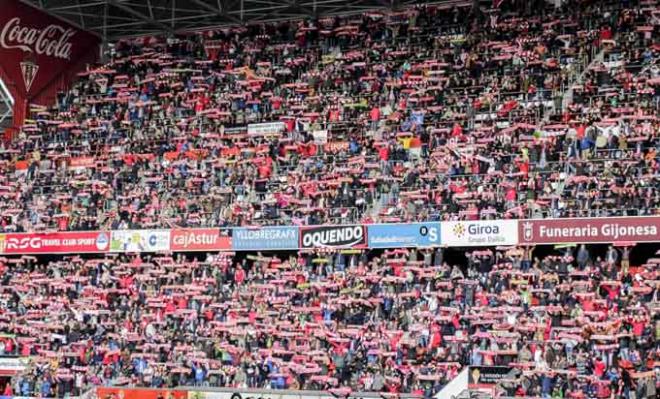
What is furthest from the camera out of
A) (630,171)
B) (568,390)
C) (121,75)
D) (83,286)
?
(121,75)

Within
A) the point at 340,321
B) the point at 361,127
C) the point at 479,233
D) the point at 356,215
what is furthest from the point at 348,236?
the point at 361,127

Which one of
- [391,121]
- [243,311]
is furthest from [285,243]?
[391,121]

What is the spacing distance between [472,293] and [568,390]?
5.23 m

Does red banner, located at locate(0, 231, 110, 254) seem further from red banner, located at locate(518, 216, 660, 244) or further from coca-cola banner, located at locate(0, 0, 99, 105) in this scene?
red banner, located at locate(518, 216, 660, 244)

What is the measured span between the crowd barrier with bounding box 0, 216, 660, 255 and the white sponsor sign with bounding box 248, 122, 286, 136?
5297 mm

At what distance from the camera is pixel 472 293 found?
33656mm

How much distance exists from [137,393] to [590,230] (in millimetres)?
14035

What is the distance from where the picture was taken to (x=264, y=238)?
39.1 meters

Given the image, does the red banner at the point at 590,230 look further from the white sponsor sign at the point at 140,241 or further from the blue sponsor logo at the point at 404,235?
the white sponsor sign at the point at 140,241

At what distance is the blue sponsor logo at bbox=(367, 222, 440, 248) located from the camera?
3638cm

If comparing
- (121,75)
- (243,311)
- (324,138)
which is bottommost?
(243,311)

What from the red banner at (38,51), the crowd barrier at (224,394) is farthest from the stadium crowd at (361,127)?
the crowd barrier at (224,394)

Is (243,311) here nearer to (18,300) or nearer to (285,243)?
(285,243)

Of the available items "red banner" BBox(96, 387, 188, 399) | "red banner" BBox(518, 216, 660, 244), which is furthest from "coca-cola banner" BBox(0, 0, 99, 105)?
"red banner" BBox(518, 216, 660, 244)
